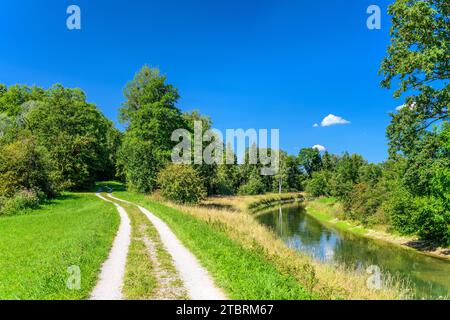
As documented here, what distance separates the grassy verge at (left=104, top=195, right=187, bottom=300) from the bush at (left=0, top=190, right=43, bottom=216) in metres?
18.2

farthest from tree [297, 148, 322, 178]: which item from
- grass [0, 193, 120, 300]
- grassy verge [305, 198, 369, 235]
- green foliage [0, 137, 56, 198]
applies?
grass [0, 193, 120, 300]

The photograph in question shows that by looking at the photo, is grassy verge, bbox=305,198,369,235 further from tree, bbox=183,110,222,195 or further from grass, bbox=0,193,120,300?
grass, bbox=0,193,120,300

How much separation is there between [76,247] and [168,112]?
124 feet

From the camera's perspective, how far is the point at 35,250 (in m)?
14.1

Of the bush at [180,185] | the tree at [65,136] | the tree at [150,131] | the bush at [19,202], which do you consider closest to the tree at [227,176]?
the tree at [150,131]

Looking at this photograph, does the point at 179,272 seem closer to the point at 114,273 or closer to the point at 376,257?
the point at 114,273

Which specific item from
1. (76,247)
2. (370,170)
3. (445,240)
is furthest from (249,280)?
(370,170)

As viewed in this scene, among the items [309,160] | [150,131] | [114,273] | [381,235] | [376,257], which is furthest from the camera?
[309,160]

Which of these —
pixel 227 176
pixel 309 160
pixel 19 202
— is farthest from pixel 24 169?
pixel 309 160

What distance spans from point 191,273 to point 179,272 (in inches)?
14.3

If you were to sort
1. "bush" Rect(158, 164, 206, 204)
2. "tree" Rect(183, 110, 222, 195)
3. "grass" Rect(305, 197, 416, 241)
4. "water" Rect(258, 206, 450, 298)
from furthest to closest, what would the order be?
1. "tree" Rect(183, 110, 222, 195)
2. "bush" Rect(158, 164, 206, 204)
3. "grass" Rect(305, 197, 416, 241)
4. "water" Rect(258, 206, 450, 298)

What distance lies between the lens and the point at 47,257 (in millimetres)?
12008

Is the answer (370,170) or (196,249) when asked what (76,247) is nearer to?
(196,249)

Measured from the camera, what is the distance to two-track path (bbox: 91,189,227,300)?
8109mm
